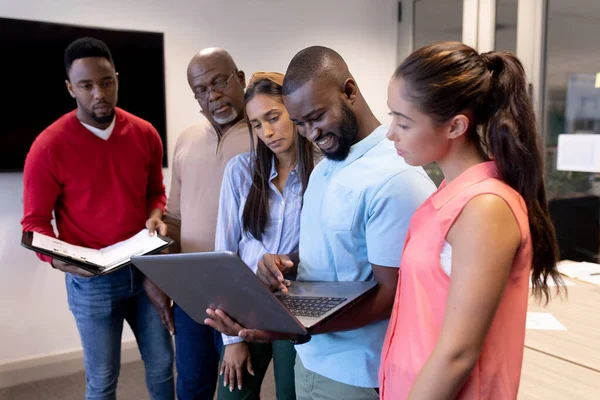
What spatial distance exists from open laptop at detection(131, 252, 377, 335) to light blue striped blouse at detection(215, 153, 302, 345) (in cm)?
30

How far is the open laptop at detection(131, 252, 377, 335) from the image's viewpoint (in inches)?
39.8

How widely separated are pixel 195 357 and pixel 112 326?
1.23 ft

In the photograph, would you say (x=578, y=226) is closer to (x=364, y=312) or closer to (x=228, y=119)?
(x=228, y=119)

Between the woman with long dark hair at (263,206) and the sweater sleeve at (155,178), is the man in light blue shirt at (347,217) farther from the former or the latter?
the sweater sleeve at (155,178)

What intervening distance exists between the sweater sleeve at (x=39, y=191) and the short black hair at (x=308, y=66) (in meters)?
1.12

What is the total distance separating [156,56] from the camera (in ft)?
10.3

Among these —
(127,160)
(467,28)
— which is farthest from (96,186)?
(467,28)

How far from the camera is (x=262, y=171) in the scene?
1567 mm

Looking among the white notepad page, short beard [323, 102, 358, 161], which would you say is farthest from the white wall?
short beard [323, 102, 358, 161]

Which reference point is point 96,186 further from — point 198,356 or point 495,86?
point 495,86

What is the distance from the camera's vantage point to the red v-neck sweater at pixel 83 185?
1899 millimetres

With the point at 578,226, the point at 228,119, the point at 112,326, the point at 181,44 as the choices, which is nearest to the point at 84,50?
the point at 228,119

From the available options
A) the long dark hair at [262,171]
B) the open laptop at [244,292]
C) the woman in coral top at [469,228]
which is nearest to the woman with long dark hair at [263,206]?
the long dark hair at [262,171]

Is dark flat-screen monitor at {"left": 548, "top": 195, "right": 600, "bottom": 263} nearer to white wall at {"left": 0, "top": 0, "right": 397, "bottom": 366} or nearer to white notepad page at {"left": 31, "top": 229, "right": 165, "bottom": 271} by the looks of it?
white wall at {"left": 0, "top": 0, "right": 397, "bottom": 366}
